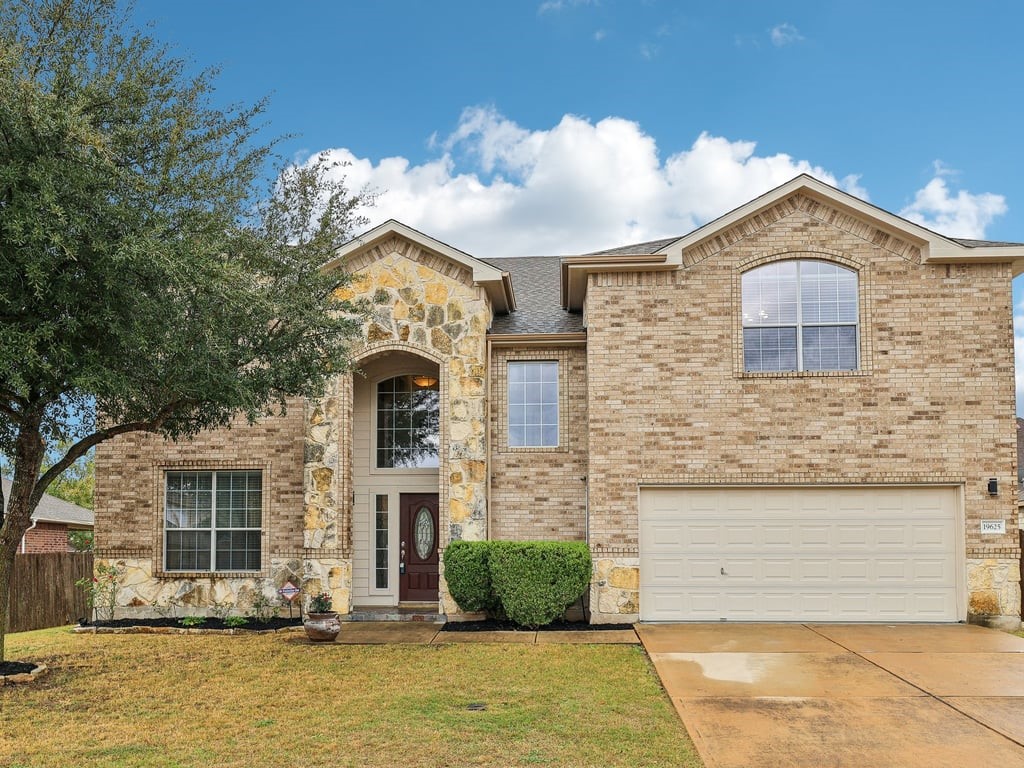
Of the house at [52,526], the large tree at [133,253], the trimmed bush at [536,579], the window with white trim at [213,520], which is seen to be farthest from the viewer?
the house at [52,526]

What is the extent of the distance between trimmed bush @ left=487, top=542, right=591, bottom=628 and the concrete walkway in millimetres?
359

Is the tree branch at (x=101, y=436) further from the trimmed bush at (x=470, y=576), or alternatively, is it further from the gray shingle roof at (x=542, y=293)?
the gray shingle roof at (x=542, y=293)

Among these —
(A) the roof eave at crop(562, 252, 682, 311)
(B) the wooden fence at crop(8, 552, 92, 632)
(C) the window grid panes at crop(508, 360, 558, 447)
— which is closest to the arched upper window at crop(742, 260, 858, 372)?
(A) the roof eave at crop(562, 252, 682, 311)

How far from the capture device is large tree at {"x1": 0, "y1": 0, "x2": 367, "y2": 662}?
344 inches

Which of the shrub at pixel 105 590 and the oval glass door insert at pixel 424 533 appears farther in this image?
the oval glass door insert at pixel 424 533

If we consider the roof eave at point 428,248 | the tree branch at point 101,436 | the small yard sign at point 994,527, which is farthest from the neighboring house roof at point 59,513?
the small yard sign at point 994,527

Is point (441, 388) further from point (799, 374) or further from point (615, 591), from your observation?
point (799, 374)

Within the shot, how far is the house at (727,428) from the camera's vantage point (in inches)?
531

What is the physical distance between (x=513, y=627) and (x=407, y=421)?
178 inches

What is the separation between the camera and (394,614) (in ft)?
46.7

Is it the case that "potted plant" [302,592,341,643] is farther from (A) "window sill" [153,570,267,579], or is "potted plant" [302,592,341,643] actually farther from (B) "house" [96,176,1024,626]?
(A) "window sill" [153,570,267,579]

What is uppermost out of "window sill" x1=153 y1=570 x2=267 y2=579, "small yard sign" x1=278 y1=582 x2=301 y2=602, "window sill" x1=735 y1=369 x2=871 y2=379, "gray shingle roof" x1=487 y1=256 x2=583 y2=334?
"gray shingle roof" x1=487 y1=256 x2=583 y2=334

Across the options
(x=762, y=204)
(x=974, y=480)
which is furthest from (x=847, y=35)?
(x=974, y=480)

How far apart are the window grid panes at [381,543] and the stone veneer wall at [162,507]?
1.41 m
